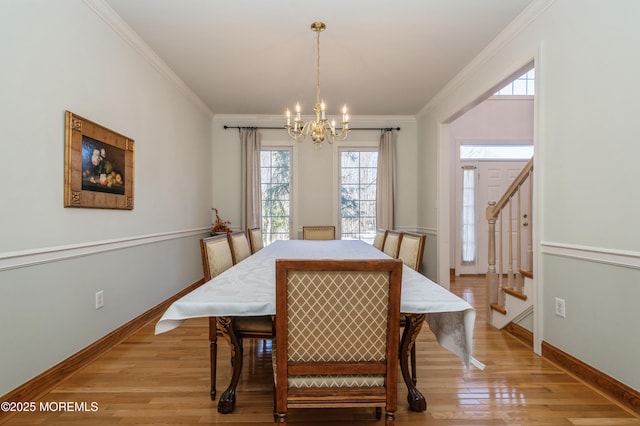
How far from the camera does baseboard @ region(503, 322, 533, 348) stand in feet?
8.70

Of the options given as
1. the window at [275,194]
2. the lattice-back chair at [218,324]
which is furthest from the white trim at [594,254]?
the window at [275,194]

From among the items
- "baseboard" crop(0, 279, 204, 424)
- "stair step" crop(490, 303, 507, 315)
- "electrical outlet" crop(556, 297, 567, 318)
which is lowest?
"baseboard" crop(0, 279, 204, 424)

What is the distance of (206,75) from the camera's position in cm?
374

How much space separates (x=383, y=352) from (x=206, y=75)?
142 inches

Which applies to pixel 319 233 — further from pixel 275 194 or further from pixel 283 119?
pixel 283 119

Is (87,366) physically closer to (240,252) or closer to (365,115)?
(240,252)

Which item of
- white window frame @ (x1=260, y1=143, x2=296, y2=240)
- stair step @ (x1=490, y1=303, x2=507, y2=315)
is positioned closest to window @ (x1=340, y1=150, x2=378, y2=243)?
white window frame @ (x1=260, y1=143, x2=296, y2=240)

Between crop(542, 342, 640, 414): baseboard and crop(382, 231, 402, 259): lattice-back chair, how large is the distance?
126 cm

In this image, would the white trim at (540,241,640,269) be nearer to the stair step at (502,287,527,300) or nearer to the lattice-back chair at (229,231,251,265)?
the stair step at (502,287,527,300)

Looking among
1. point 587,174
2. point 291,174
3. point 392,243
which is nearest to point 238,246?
point 392,243

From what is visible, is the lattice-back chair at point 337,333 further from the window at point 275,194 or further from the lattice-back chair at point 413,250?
the window at point 275,194

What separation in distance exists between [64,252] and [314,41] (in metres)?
2.57

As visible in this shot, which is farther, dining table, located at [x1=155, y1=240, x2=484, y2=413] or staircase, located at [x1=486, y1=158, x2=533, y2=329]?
staircase, located at [x1=486, y1=158, x2=533, y2=329]

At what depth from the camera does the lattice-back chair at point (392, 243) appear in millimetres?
2686
